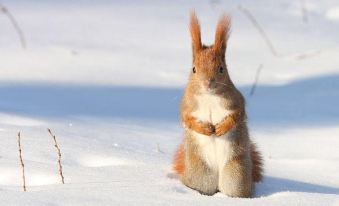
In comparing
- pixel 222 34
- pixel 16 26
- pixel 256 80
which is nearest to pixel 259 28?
pixel 256 80

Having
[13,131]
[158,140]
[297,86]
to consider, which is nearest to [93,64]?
[297,86]

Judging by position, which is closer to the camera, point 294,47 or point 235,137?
point 235,137

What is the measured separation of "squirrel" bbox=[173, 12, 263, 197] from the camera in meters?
3.81

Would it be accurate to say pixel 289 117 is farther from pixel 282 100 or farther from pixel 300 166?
pixel 300 166

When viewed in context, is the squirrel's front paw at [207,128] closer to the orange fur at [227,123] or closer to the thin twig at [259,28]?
the orange fur at [227,123]

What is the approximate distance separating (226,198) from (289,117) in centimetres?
269

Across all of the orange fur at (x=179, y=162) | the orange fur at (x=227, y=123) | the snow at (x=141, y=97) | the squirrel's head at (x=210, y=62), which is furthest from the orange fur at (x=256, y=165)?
the squirrel's head at (x=210, y=62)

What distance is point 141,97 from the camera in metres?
6.82

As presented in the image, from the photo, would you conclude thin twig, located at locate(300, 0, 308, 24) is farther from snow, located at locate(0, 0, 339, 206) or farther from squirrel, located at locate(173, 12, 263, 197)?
squirrel, located at locate(173, 12, 263, 197)

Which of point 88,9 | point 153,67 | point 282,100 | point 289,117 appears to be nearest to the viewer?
point 289,117

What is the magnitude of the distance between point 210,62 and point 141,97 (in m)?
3.04

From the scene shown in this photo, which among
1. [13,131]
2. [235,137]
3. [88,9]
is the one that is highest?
[235,137]

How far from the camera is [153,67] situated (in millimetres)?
7840

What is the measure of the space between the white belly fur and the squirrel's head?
0.06 metres
